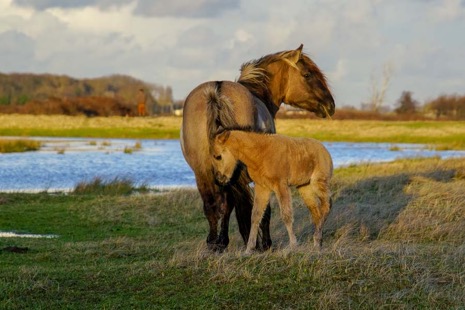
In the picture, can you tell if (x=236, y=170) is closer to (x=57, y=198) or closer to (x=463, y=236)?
(x=463, y=236)

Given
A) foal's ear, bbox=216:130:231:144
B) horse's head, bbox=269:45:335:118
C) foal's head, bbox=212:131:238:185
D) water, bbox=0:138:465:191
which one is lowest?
water, bbox=0:138:465:191

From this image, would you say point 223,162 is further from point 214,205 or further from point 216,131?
point 214,205

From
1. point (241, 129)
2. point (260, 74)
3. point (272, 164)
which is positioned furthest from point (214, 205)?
point (260, 74)

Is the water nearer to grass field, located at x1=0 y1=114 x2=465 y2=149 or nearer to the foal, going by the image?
the foal

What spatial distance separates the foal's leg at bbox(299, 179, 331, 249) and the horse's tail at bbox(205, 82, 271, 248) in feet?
1.74

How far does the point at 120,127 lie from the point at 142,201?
44.5 meters

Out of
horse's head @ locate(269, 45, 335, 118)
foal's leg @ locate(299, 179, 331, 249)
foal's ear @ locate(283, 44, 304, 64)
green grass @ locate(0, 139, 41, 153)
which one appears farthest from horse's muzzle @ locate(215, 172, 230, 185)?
green grass @ locate(0, 139, 41, 153)

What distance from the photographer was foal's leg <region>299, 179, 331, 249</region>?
9.68m

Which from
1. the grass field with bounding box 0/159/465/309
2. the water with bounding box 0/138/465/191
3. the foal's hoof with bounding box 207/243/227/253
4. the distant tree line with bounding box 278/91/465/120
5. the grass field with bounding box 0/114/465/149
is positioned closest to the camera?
the grass field with bounding box 0/159/465/309

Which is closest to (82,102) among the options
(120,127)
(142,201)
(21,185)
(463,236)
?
(120,127)

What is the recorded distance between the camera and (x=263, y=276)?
26.5 feet

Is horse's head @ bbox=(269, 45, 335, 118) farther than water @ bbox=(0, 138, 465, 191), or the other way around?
water @ bbox=(0, 138, 465, 191)

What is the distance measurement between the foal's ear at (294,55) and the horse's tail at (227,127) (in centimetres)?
176

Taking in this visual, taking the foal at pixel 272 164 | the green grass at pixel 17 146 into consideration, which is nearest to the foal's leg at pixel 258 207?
the foal at pixel 272 164
